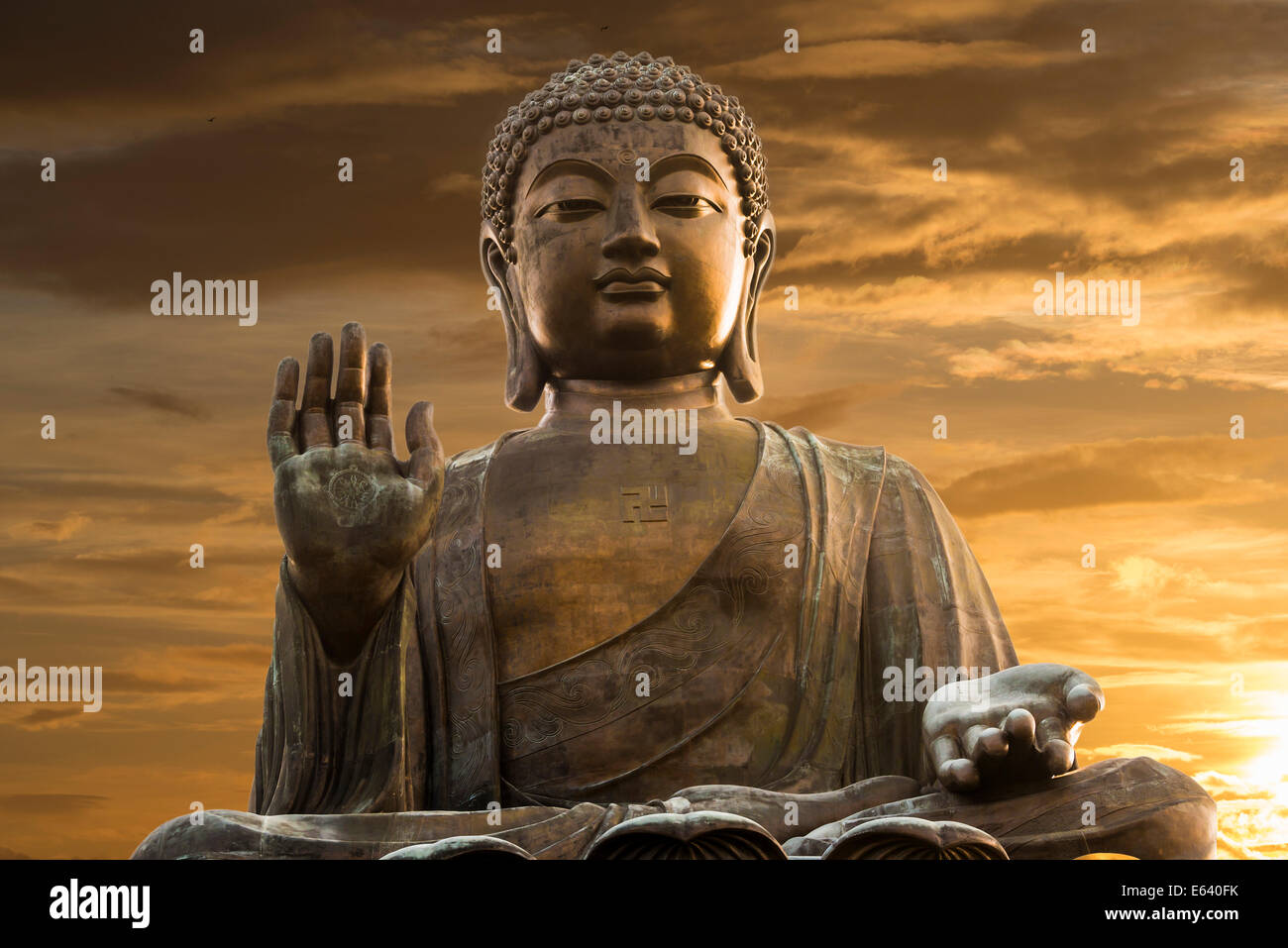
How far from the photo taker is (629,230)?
11492mm

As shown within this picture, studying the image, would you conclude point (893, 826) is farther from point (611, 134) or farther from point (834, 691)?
point (611, 134)

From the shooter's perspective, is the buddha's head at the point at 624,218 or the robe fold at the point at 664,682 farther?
the buddha's head at the point at 624,218

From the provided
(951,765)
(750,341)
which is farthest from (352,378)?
(951,765)

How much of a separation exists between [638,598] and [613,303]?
1.62 meters

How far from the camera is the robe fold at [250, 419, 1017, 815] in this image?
10.7 metres

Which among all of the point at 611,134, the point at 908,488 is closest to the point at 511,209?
the point at 611,134

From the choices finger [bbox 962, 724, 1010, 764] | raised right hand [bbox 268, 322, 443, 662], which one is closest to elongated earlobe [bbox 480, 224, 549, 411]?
raised right hand [bbox 268, 322, 443, 662]

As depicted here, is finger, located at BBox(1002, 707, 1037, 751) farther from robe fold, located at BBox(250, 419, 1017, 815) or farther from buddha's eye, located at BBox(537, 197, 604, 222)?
buddha's eye, located at BBox(537, 197, 604, 222)

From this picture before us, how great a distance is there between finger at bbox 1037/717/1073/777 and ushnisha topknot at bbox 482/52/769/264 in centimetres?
357

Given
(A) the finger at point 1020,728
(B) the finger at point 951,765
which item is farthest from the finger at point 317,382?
(A) the finger at point 1020,728

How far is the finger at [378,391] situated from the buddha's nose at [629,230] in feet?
5.01

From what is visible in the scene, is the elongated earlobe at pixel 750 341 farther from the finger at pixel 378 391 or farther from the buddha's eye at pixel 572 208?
the finger at pixel 378 391

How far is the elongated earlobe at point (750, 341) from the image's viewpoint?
12391mm

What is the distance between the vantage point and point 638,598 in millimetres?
11195
